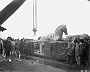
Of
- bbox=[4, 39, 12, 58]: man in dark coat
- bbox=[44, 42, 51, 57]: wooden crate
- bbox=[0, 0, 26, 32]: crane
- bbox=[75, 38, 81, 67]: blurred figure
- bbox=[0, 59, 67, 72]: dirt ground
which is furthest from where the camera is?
bbox=[44, 42, 51, 57]: wooden crate

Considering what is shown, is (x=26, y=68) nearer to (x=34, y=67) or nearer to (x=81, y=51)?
(x=34, y=67)

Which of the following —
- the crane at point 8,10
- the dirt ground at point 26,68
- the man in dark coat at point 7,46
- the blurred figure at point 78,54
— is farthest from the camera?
the man in dark coat at point 7,46

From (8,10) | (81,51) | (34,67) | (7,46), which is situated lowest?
(34,67)

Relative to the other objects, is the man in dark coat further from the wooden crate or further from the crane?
the crane

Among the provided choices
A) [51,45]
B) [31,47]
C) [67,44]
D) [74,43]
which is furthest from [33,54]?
[74,43]

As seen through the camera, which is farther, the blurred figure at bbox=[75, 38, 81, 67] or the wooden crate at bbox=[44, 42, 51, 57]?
the wooden crate at bbox=[44, 42, 51, 57]

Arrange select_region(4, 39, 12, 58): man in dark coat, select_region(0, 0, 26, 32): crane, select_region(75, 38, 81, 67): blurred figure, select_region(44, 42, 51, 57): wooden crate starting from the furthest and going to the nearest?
select_region(44, 42, 51, 57): wooden crate → select_region(4, 39, 12, 58): man in dark coat → select_region(75, 38, 81, 67): blurred figure → select_region(0, 0, 26, 32): crane

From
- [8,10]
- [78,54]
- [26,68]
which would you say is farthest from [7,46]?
[78,54]

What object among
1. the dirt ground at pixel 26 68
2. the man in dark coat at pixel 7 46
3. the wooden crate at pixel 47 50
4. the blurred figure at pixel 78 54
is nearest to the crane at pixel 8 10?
the dirt ground at pixel 26 68

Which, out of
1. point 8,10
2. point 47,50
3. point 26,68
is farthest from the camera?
point 47,50

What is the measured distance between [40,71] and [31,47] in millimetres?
4811

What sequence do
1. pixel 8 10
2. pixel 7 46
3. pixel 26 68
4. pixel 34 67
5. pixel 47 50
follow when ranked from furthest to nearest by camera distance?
pixel 47 50
pixel 7 46
pixel 34 67
pixel 26 68
pixel 8 10

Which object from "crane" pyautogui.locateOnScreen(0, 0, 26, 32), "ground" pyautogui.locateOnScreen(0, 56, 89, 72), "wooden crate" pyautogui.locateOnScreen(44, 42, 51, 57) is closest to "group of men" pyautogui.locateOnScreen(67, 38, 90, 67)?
"ground" pyautogui.locateOnScreen(0, 56, 89, 72)

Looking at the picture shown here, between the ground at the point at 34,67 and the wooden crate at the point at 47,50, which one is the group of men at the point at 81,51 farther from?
the wooden crate at the point at 47,50
